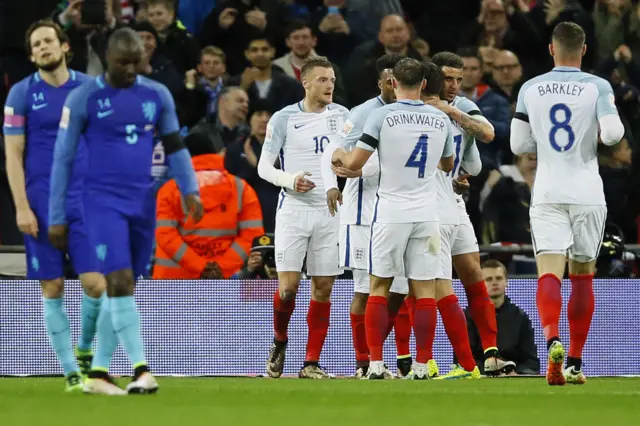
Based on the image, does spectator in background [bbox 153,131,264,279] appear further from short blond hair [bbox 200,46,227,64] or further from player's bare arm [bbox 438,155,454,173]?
short blond hair [bbox 200,46,227,64]

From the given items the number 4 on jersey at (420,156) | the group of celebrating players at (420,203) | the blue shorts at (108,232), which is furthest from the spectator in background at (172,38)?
the blue shorts at (108,232)

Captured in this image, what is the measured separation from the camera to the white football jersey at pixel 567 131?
1116 centimetres

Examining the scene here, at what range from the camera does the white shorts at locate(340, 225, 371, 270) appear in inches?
492

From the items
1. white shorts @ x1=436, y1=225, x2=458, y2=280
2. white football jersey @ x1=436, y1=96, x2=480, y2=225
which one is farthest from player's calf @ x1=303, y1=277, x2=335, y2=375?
white football jersey @ x1=436, y1=96, x2=480, y2=225

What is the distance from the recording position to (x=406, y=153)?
11.6m

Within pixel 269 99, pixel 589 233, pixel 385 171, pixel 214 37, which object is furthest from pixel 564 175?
pixel 214 37

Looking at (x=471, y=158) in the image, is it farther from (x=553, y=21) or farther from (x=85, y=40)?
(x=553, y=21)

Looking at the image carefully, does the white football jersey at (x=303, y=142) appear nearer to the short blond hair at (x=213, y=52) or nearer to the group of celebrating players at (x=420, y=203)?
the group of celebrating players at (x=420, y=203)

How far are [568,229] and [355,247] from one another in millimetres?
2050

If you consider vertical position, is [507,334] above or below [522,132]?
below

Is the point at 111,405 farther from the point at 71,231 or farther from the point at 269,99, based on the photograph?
the point at 269,99

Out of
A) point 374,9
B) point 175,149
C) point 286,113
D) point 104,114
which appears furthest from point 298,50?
point 104,114

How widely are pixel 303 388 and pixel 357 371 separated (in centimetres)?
211

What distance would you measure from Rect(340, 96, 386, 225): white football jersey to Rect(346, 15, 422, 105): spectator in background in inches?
182
